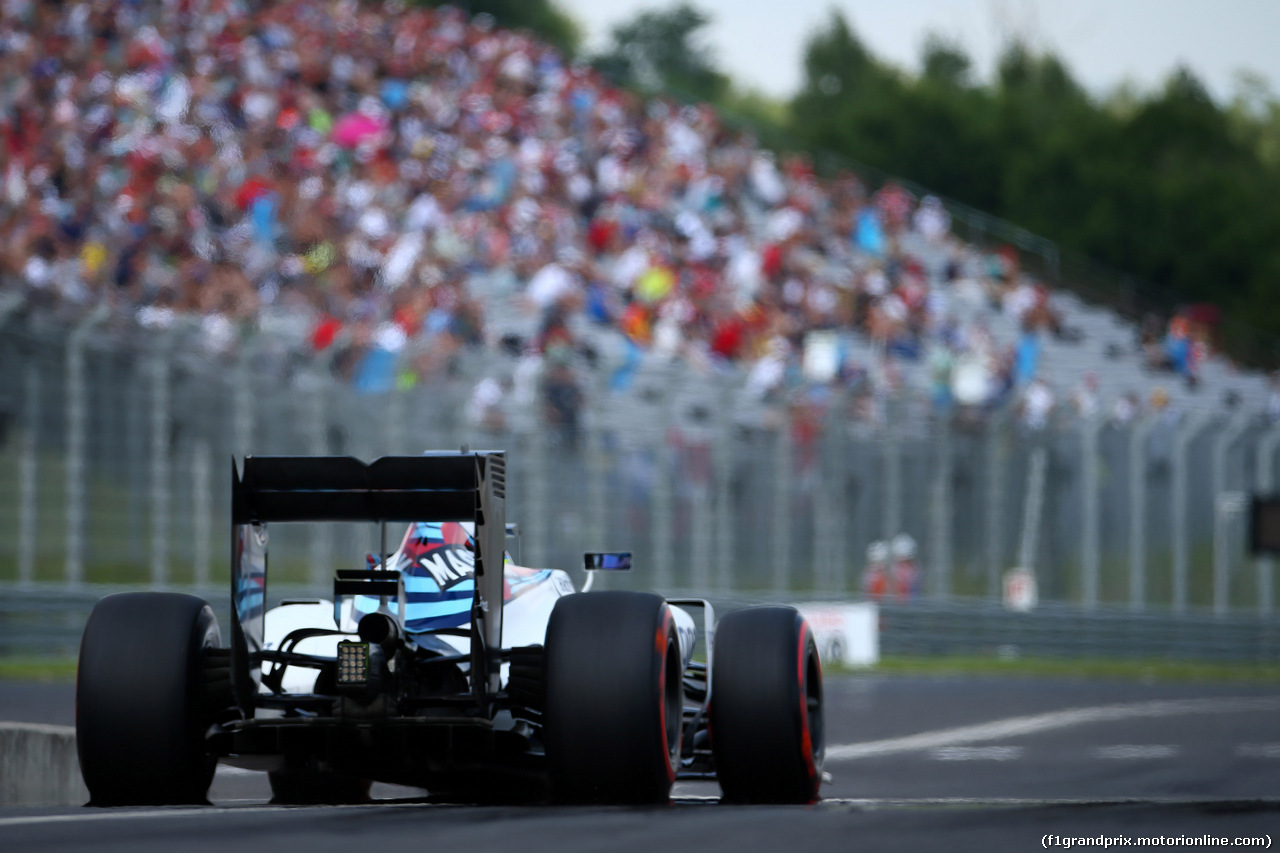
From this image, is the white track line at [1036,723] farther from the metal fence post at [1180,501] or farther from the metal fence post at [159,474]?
the metal fence post at [159,474]

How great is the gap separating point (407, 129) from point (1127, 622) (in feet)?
36.3

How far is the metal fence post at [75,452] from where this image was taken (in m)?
15.9

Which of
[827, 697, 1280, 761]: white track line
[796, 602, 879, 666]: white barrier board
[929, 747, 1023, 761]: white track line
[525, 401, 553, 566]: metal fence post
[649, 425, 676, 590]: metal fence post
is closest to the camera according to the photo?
[929, 747, 1023, 761]: white track line

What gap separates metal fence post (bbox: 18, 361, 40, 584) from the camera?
15.9 metres

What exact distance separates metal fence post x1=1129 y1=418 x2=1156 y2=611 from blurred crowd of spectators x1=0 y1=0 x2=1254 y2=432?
3.30 feet

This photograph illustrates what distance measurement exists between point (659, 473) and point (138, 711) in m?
12.1

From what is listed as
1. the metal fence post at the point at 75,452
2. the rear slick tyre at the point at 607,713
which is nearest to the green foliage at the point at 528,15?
the metal fence post at the point at 75,452

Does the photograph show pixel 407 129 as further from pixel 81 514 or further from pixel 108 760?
pixel 108 760

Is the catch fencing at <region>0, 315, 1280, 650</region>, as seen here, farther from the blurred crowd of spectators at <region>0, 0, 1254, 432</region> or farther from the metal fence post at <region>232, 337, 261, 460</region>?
the blurred crowd of spectators at <region>0, 0, 1254, 432</region>

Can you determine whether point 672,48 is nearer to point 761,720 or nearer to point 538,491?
point 538,491

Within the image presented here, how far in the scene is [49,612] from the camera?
54.5 ft

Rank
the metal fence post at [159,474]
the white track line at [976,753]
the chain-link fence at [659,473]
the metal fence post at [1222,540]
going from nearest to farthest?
the white track line at [976,753], the chain-link fence at [659,473], the metal fence post at [159,474], the metal fence post at [1222,540]

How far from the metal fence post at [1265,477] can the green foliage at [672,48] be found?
62.4m

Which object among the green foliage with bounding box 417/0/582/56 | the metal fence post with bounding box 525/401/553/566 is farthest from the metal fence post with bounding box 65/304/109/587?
the green foliage with bounding box 417/0/582/56
